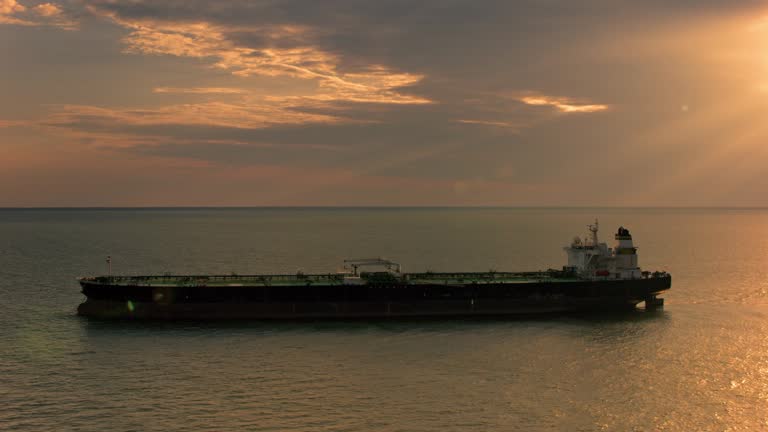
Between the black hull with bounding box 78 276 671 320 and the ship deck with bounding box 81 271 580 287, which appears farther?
the ship deck with bounding box 81 271 580 287

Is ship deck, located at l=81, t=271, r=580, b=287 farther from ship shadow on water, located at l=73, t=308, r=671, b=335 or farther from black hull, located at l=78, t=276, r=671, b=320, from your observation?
ship shadow on water, located at l=73, t=308, r=671, b=335

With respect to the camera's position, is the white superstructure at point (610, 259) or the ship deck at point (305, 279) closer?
the ship deck at point (305, 279)

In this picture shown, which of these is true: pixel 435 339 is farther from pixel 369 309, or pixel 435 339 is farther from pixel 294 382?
pixel 294 382

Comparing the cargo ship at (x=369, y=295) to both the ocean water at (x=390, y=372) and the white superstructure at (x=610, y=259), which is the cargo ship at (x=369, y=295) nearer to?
the white superstructure at (x=610, y=259)

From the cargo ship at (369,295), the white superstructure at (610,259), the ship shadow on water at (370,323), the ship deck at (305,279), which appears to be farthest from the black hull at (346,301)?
the white superstructure at (610,259)

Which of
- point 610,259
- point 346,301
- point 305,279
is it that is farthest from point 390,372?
point 610,259

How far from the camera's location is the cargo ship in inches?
2377

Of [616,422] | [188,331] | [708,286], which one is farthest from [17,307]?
[708,286]

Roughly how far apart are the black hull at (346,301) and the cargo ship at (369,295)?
98 millimetres

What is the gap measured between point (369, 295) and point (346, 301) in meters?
2.43

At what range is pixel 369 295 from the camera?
6269 cm

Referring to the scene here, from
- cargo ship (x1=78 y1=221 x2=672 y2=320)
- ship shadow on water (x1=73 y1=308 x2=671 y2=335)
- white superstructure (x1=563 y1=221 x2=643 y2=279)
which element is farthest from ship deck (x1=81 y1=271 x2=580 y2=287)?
ship shadow on water (x1=73 y1=308 x2=671 y2=335)

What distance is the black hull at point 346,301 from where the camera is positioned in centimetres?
6031

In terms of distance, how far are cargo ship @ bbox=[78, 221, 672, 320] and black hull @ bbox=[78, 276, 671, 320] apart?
98 mm
